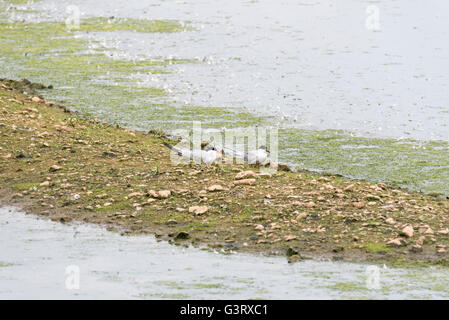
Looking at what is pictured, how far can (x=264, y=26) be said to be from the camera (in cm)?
3584

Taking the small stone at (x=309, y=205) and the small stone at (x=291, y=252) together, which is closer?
the small stone at (x=291, y=252)

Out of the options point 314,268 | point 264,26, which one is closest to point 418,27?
point 264,26

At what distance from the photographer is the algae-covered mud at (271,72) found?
1831cm

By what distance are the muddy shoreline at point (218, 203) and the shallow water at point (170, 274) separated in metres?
0.46

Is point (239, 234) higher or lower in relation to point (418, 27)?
lower

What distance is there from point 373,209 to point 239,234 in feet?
8.55

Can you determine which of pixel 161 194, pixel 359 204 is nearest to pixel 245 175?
pixel 161 194

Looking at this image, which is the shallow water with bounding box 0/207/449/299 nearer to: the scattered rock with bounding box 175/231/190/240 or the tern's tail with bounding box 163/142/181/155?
the scattered rock with bounding box 175/231/190/240

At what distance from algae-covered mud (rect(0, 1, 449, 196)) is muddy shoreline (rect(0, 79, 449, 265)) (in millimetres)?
2500

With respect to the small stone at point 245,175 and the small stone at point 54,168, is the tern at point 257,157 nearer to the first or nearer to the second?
the small stone at point 245,175

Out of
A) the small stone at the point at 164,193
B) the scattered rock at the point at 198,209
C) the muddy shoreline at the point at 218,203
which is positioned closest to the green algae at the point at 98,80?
the muddy shoreline at the point at 218,203

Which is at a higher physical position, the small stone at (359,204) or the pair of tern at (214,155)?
the pair of tern at (214,155)

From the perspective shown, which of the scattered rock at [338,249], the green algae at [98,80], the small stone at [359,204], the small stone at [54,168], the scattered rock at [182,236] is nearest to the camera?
the scattered rock at [338,249]
